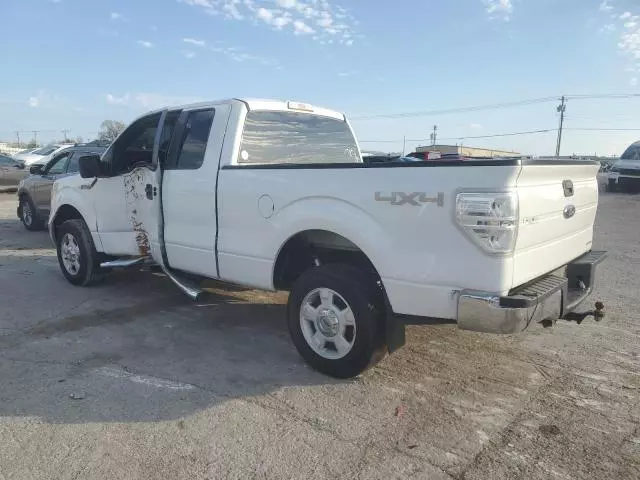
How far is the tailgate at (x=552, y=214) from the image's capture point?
10.6ft

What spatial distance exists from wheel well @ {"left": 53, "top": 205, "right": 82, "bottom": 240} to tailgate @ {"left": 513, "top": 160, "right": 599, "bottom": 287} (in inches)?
214

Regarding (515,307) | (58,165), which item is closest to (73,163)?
(58,165)

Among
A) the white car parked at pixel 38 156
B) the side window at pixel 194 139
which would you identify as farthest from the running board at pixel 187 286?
the white car parked at pixel 38 156

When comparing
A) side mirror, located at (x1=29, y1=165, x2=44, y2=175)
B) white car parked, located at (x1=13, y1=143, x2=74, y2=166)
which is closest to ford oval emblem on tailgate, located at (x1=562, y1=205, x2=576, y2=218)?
side mirror, located at (x1=29, y1=165, x2=44, y2=175)

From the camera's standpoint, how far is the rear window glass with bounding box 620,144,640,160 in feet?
75.6

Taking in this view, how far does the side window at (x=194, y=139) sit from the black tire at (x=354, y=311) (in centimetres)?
170

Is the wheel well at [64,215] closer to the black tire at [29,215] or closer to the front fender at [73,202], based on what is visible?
the front fender at [73,202]

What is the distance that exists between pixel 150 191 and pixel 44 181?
21.9 feet

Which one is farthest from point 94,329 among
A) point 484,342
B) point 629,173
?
point 629,173

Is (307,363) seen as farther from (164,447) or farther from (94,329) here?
(94,329)

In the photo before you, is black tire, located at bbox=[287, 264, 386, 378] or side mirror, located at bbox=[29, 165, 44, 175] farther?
side mirror, located at bbox=[29, 165, 44, 175]

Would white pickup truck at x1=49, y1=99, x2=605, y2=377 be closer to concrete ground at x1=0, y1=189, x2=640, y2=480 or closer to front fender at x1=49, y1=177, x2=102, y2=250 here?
front fender at x1=49, y1=177, x2=102, y2=250

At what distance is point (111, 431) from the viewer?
3.20 metres

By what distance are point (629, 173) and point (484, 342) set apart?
21487 millimetres
